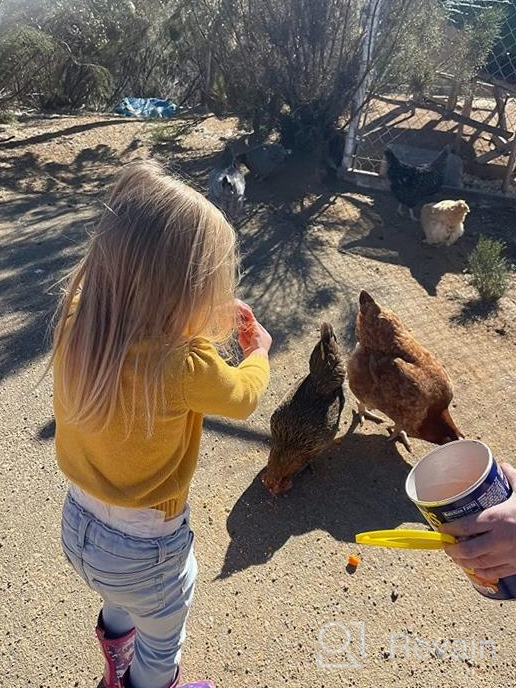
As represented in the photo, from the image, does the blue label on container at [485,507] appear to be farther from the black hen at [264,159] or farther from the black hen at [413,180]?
the black hen at [264,159]

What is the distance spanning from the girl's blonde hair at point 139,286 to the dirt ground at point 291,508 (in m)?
1.44

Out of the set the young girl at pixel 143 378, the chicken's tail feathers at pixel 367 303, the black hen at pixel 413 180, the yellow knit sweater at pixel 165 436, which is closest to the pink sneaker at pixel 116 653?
the young girl at pixel 143 378

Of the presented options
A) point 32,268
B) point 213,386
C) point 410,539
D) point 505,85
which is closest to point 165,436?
point 213,386

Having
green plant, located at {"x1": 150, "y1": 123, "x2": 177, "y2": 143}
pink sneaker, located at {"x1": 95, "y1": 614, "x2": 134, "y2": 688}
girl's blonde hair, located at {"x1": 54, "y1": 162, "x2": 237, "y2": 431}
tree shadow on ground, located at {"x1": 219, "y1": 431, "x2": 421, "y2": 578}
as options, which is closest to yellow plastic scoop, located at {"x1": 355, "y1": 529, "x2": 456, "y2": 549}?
girl's blonde hair, located at {"x1": 54, "y1": 162, "x2": 237, "y2": 431}

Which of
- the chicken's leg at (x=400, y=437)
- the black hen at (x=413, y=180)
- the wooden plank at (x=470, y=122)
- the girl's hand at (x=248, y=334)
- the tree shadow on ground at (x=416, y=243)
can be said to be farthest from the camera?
the wooden plank at (x=470, y=122)

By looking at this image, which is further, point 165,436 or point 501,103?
point 501,103

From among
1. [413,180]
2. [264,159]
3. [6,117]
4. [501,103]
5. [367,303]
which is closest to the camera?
[367,303]

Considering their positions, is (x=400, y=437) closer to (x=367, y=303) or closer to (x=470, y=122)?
(x=367, y=303)

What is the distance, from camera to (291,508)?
2.97 metres

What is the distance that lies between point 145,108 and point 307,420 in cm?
1043

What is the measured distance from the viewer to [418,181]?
6.00 m

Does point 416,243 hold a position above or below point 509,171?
below

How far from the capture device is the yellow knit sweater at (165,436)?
1.35 metres

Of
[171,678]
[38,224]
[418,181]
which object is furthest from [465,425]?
[38,224]
